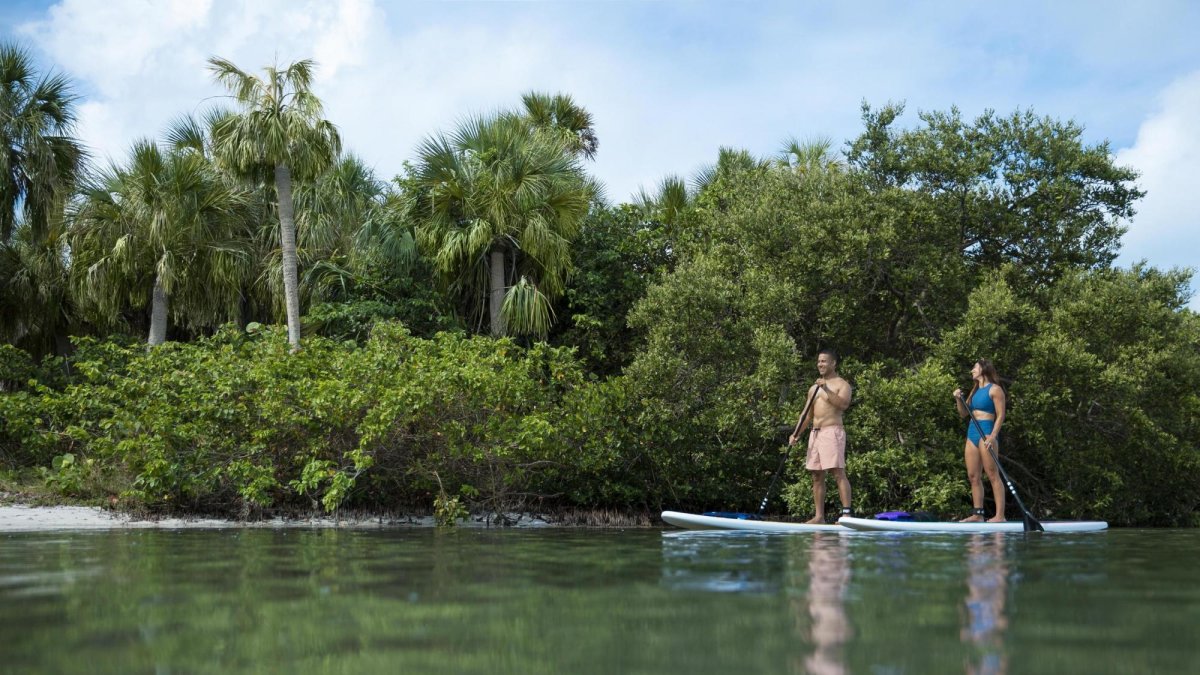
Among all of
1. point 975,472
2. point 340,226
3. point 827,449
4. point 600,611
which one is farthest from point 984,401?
point 340,226

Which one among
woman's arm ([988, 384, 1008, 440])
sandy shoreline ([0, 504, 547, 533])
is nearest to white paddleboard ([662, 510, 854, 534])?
woman's arm ([988, 384, 1008, 440])

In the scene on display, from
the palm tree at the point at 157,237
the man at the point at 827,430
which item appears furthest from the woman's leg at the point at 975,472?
the palm tree at the point at 157,237

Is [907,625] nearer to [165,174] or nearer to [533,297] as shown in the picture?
[533,297]

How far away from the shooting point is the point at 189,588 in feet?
16.6

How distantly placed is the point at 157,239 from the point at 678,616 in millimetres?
19482

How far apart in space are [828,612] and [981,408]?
819 centimetres

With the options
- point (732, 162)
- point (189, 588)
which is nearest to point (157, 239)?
point (732, 162)

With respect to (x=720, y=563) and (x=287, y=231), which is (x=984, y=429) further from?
(x=287, y=231)

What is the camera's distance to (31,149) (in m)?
21.3

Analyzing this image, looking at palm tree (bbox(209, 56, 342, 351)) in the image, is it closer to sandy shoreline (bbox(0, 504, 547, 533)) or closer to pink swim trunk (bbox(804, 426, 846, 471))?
sandy shoreline (bbox(0, 504, 547, 533))

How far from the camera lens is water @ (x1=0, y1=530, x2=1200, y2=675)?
3131mm

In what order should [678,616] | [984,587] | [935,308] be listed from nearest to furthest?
[678,616] → [984,587] → [935,308]

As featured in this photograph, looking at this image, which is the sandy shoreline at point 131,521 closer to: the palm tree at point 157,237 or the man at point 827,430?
the man at point 827,430

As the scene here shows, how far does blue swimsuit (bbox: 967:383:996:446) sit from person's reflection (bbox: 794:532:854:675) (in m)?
4.81
